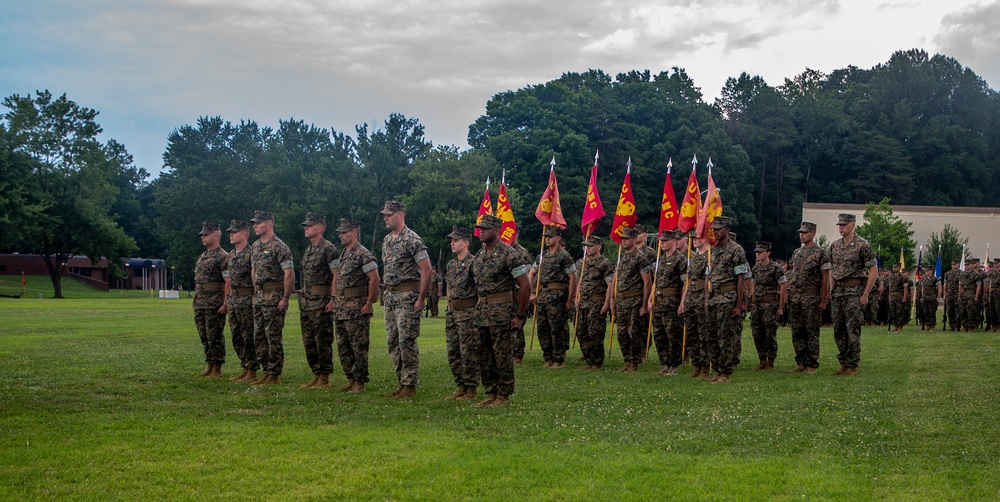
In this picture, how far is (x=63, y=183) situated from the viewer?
65688 mm

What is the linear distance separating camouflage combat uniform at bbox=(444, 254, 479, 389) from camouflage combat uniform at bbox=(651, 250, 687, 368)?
4.38 meters

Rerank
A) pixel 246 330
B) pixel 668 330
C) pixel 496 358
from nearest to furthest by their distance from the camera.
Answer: pixel 496 358, pixel 246 330, pixel 668 330

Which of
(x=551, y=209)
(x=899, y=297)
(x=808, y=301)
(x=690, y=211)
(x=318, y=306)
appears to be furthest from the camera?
(x=899, y=297)

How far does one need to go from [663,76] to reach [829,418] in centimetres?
8021

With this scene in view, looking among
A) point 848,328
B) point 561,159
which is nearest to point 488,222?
point 848,328

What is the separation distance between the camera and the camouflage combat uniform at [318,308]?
38.8 ft

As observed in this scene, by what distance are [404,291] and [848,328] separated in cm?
700

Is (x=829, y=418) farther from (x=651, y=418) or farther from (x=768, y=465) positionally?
(x=768, y=465)

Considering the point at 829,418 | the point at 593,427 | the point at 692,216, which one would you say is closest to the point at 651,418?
the point at 593,427

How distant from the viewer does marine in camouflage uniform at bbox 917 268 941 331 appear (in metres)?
28.2

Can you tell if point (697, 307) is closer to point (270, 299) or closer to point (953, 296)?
point (270, 299)

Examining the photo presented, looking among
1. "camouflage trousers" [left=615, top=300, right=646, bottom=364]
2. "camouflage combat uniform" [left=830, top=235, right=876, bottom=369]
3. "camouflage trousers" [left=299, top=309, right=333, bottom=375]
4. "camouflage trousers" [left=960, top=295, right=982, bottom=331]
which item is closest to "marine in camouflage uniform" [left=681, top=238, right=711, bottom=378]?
"camouflage trousers" [left=615, top=300, right=646, bottom=364]

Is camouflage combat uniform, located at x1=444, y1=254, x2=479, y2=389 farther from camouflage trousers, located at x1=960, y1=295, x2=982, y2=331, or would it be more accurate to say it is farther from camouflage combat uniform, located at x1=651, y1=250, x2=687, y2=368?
camouflage trousers, located at x1=960, y1=295, x2=982, y2=331

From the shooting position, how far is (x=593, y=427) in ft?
28.7
